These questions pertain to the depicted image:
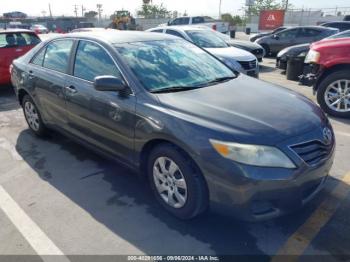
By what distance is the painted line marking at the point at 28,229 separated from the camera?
106 inches

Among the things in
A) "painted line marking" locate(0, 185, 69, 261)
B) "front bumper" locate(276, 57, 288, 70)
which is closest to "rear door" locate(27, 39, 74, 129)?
"painted line marking" locate(0, 185, 69, 261)

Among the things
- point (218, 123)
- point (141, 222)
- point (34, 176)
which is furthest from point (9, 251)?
point (218, 123)

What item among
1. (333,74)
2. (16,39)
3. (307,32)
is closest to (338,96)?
(333,74)

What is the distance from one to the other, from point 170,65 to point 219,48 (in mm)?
Answer: 5869

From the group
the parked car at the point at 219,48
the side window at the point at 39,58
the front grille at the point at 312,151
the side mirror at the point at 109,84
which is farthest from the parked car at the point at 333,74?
the side window at the point at 39,58

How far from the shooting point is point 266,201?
2.46 m

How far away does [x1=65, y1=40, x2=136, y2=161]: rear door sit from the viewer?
3.17m

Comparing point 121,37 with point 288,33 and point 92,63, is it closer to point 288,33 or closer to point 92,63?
point 92,63

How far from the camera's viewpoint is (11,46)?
25.7 ft

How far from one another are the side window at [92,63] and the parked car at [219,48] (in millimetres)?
4381

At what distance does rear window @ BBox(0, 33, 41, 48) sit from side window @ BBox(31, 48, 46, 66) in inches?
147

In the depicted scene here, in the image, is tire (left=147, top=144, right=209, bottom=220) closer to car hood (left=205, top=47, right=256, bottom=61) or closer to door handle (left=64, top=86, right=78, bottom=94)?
door handle (left=64, top=86, right=78, bottom=94)

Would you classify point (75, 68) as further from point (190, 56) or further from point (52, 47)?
point (190, 56)

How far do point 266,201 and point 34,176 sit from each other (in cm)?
277
